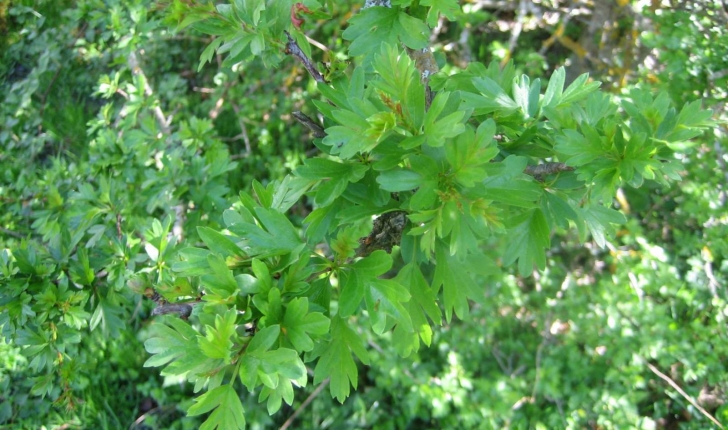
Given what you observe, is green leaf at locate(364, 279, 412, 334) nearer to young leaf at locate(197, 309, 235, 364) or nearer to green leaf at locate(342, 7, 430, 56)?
young leaf at locate(197, 309, 235, 364)

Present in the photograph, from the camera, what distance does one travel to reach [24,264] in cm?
125

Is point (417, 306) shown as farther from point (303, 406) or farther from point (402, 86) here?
point (303, 406)

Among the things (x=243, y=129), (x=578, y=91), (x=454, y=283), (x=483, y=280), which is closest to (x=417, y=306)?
(x=454, y=283)

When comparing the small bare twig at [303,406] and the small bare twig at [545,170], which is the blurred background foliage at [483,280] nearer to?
the small bare twig at [303,406]

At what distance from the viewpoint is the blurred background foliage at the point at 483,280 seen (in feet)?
5.51

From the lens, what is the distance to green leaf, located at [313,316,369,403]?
95 cm

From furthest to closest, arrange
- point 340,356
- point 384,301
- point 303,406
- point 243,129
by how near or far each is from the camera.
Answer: point 243,129 < point 303,406 < point 340,356 < point 384,301

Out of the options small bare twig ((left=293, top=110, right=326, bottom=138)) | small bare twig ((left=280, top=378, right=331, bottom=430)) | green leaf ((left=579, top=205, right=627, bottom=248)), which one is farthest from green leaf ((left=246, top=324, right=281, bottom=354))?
small bare twig ((left=280, top=378, right=331, bottom=430))

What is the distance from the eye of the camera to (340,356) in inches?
37.7

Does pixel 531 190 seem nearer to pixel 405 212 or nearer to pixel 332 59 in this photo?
pixel 405 212

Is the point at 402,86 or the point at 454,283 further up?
the point at 402,86

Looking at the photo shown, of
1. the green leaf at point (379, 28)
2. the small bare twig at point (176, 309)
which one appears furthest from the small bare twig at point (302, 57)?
the small bare twig at point (176, 309)

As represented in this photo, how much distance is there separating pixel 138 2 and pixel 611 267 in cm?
225

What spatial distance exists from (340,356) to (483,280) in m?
1.48
